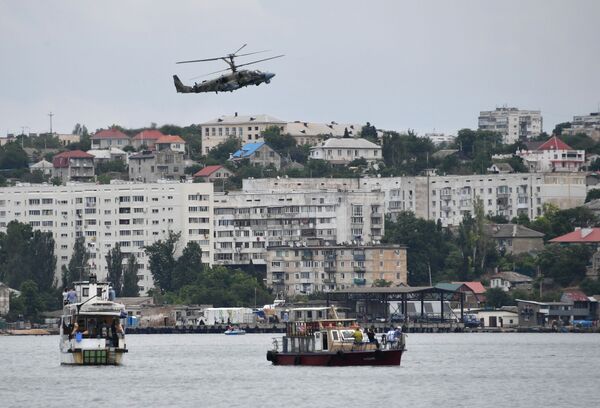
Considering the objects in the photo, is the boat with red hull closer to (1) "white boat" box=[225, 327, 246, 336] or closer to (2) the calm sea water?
(2) the calm sea water

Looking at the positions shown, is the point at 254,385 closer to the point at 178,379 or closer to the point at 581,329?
the point at 178,379

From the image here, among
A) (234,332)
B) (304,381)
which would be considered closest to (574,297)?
→ (234,332)

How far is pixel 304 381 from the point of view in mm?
95000

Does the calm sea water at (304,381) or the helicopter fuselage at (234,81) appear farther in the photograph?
the helicopter fuselage at (234,81)

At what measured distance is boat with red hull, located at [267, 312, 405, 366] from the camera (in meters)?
102

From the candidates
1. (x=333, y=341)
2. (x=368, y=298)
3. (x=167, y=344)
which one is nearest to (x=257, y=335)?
(x=368, y=298)

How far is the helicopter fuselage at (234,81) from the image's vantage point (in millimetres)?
102000

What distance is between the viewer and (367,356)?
334 feet

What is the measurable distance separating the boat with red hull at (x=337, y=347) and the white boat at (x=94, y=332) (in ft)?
29.0

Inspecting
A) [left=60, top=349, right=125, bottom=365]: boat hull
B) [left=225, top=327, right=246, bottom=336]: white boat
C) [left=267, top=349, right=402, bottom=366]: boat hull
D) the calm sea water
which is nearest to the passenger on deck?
[left=267, top=349, right=402, bottom=366]: boat hull

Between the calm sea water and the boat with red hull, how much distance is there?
0.77 meters

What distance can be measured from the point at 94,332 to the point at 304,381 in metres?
14.3

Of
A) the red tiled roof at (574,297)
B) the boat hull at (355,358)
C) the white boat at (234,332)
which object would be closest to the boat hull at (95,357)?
the boat hull at (355,358)

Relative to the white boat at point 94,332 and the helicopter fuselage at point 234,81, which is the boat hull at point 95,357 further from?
the helicopter fuselage at point 234,81
